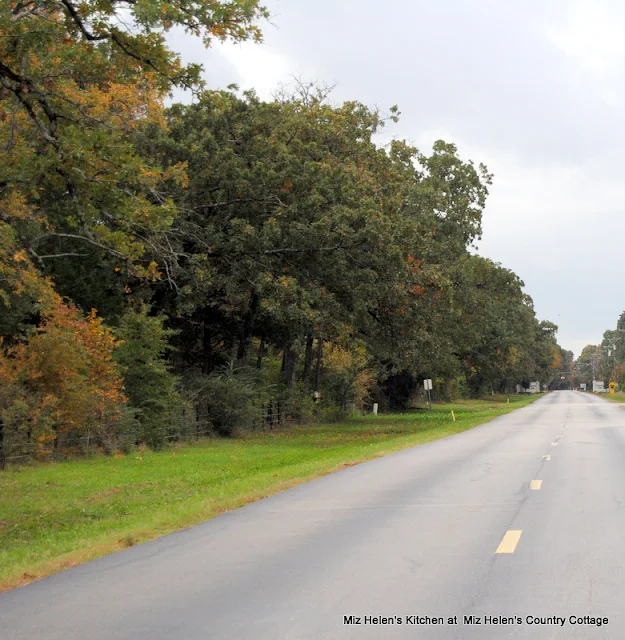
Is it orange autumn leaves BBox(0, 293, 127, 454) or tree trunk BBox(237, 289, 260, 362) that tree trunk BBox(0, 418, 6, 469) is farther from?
tree trunk BBox(237, 289, 260, 362)

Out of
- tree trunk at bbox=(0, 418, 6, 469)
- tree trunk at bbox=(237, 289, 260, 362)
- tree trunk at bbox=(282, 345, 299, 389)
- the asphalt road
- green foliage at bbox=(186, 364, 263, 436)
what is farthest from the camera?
tree trunk at bbox=(282, 345, 299, 389)

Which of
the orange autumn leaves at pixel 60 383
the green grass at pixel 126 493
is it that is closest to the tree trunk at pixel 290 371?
the green grass at pixel 126 493

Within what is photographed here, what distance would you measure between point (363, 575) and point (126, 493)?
389 inches

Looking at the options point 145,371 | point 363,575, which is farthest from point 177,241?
point 363,575

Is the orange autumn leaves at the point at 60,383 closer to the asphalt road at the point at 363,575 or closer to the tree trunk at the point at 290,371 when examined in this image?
the asphalt road at the point at 363,575

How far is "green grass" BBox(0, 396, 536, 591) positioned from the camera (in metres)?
10.4

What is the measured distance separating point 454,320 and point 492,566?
4061 centimetres

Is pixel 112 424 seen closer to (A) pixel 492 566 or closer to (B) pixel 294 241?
(B) pixel 294 241

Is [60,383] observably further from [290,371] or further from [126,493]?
[290,371]

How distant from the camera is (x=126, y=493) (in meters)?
16.7

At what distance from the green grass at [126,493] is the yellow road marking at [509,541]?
4304mm

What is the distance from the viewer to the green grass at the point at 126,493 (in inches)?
410

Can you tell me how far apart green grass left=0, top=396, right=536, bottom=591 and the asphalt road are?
65 cm

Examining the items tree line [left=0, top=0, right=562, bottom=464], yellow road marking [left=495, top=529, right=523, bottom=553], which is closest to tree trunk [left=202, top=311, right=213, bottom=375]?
tree line [left=0, top=0, right=562, bottom=464]
